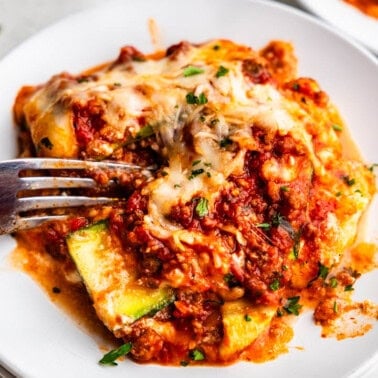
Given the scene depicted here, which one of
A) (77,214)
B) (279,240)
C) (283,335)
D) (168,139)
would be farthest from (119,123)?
(283,335)

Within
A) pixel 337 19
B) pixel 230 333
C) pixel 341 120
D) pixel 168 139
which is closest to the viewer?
pixel 230 333

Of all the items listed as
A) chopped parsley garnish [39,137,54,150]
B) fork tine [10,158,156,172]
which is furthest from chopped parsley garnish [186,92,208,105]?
chopped parsley garnish [39,137,54,150]

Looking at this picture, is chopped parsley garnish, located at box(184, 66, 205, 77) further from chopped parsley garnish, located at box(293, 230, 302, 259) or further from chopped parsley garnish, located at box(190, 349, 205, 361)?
chopped parsley garnish, located at box(190, 349, 205, 361)

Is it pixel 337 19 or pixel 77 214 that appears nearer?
pixel 77 214

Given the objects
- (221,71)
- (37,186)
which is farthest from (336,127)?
(37,186)

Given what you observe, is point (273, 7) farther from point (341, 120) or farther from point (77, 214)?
point (77, 214)

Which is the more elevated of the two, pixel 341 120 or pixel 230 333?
pixel 341 120

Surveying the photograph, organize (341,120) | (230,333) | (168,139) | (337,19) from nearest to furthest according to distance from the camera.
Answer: (230,333) < (168,139) < (341,120) < (337,19)

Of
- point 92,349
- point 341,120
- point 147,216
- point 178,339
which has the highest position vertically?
point 341,120

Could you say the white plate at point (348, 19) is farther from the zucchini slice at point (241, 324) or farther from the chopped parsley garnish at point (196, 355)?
the chopped parsley garnish at point (196, 355)
